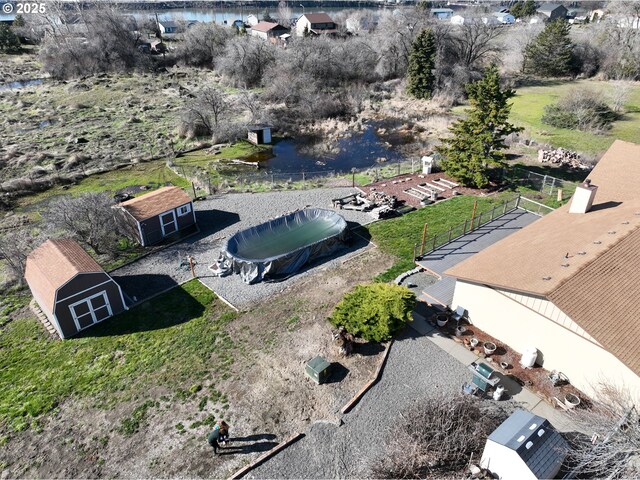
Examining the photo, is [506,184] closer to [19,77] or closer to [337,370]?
[337,370]

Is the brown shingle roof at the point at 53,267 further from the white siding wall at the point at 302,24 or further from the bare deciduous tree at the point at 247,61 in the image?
the white siding wall at the point at 302,24

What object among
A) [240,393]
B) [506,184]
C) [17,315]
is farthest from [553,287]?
[17,315]

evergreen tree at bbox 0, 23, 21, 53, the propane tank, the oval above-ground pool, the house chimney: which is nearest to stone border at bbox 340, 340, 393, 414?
the propane tank

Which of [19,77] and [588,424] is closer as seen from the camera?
[588,424]

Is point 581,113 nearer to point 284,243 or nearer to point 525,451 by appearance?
point 284,243

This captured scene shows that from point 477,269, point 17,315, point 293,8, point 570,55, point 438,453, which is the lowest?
point 17,315

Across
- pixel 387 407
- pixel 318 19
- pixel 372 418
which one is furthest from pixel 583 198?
pixel 318 19

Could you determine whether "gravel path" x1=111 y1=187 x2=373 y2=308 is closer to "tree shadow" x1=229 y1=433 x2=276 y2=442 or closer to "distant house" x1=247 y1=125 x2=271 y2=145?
"tree shadow" x1=229 y1=433 x2=276 y2=442
